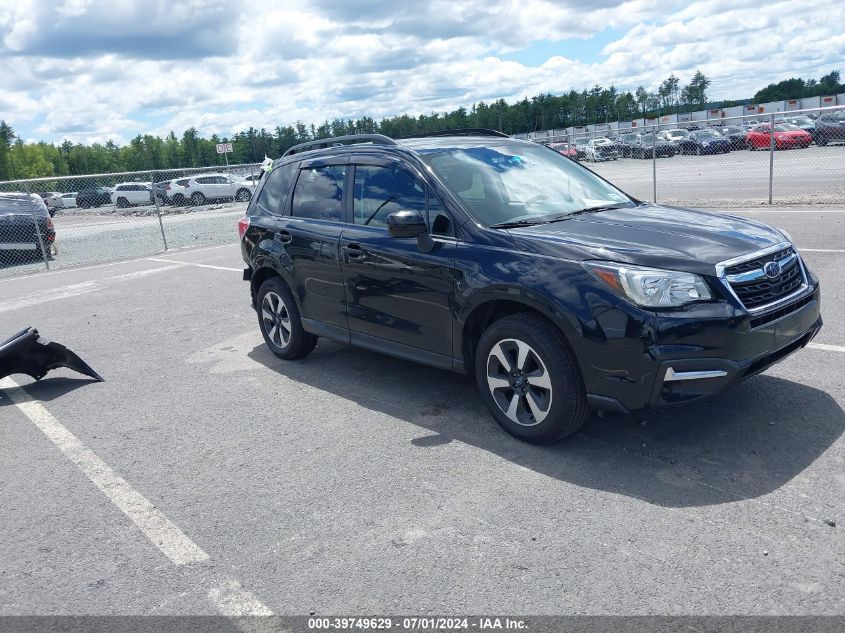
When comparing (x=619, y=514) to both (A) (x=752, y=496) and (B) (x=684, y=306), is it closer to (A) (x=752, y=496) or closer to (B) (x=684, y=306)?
(A) (x=752, y=496)

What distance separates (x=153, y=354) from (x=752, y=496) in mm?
5642

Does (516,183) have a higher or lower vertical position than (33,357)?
higher

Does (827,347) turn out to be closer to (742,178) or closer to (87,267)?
(87,267)

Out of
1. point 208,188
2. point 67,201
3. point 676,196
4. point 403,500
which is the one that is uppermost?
point 67,201

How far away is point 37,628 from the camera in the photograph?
308 cm

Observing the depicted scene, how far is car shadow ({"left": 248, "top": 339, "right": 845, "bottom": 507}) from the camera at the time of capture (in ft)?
12.7

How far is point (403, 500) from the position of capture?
12.9ft

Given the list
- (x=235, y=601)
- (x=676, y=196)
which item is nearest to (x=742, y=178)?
(x=676, y=196)

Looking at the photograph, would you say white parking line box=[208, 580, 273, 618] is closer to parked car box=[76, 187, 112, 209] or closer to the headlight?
the headlight

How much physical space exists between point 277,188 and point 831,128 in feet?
87.9

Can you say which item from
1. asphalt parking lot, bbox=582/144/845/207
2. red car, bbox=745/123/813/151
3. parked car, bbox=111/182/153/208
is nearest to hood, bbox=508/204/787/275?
asphalt parking lot, bbox=582/144/845/207

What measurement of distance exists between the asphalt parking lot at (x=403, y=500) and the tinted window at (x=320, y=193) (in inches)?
52.1

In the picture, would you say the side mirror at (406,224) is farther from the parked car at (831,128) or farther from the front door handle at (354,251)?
the parked car at (831,128)

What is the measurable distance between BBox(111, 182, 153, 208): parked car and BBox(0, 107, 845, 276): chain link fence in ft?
38.5
